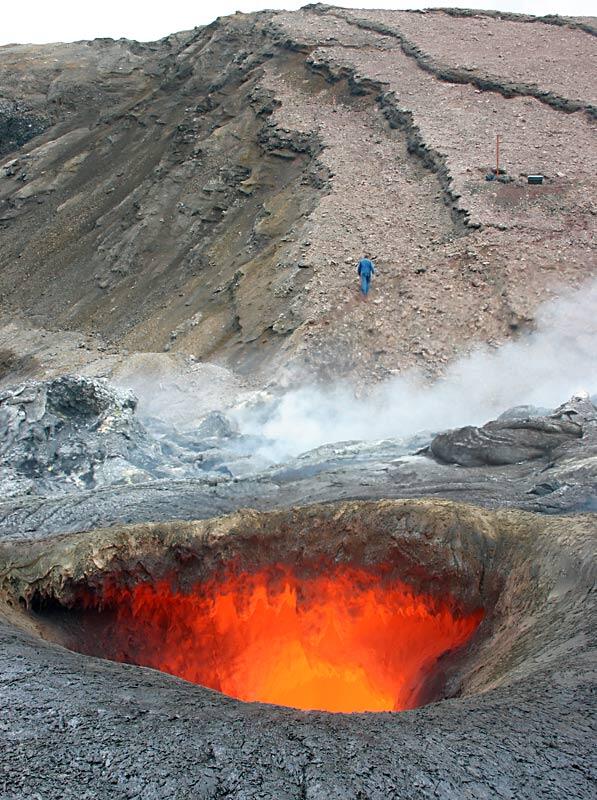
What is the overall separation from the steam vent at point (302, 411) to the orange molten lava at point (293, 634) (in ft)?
0.08

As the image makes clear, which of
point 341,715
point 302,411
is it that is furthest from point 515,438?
point 341,715

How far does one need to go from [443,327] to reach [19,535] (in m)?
9.69

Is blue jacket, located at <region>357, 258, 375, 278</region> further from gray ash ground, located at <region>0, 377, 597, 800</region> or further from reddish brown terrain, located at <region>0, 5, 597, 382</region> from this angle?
gray ash ground, located at <region>0, 377, 597, 800</region>

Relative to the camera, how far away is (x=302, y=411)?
44.6ft

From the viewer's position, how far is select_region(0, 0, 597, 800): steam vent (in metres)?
3.50

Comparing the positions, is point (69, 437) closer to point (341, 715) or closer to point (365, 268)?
point (365, 268)

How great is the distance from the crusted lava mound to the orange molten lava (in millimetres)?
12

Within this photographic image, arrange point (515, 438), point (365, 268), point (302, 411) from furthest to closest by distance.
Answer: point (365, 268), point (302, 411), point (515, 438)

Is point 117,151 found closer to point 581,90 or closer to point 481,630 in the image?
point 581,90

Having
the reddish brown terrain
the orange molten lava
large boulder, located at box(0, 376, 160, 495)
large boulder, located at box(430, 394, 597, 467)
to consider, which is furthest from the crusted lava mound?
the reddish brown terrain

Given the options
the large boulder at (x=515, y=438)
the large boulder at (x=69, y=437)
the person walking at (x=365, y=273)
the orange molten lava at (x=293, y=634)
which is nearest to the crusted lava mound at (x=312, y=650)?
the orange molten lava at (x=293, y=634)

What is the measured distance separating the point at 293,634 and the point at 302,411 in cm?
775

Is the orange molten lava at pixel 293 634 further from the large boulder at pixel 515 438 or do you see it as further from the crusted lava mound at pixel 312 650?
the large boulder at pixel 515 438

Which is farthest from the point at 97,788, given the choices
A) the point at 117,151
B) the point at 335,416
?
the point at 117,151
